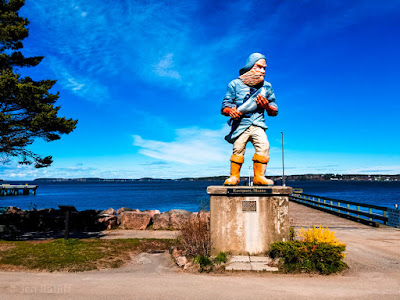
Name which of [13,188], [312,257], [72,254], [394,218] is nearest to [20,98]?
[72,254]

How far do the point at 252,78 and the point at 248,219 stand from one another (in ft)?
13.3

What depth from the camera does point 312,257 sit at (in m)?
6.79

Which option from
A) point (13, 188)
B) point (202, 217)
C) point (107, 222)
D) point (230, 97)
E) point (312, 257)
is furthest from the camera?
point (13, 188)

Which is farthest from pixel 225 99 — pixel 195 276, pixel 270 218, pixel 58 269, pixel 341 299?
pixel 58 269

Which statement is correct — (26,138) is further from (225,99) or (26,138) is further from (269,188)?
(269,188)

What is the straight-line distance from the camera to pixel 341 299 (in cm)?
508

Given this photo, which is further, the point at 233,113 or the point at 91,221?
the point at 91,221

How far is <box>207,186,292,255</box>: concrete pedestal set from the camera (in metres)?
7.57

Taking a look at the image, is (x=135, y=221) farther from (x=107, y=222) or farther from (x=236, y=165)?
(x=236, y=165)

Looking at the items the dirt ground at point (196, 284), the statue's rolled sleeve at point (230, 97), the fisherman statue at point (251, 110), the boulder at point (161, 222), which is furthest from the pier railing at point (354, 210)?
the statue's rolled sleeve at point (230, 97)

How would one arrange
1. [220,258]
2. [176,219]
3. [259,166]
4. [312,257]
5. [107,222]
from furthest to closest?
→ [176,219] < [107,222] < [259,166] < [220,258] < [312,257]

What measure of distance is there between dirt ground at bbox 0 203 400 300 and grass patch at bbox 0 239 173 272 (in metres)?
0.48

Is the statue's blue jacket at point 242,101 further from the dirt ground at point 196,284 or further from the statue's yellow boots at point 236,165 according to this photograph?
the dirt ground at point 196,284

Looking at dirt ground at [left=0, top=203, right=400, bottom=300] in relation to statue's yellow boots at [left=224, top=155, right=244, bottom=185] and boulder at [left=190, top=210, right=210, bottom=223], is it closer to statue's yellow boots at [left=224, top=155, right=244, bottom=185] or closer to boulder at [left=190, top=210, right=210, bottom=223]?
boulder at [left=190, top=210, right=210, bottom=223]
